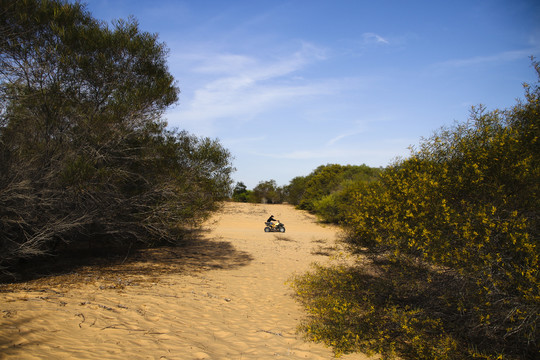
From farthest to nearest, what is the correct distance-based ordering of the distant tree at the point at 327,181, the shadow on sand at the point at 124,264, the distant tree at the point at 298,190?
the distant tree at the point at 298,190
the distant tree at the point at 327,181
the shadow on sand at the point at 124,264

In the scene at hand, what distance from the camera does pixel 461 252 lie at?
4180 mm

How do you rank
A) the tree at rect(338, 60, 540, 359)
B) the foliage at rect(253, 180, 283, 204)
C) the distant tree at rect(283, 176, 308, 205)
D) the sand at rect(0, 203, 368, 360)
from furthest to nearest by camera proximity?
the foliage at rect(253, 180, 283, 204), the distant tree at rect(283, 176, 308, 205), the sand at rect(0, 203, 368, 360), the tree at rect(338, 60, 540, 359)

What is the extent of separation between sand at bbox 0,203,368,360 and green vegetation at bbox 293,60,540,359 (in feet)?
3.40

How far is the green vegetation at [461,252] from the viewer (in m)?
3.91

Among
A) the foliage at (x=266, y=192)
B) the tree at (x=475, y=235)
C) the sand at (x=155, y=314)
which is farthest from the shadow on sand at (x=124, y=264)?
the foliage at (x=266, y=192)

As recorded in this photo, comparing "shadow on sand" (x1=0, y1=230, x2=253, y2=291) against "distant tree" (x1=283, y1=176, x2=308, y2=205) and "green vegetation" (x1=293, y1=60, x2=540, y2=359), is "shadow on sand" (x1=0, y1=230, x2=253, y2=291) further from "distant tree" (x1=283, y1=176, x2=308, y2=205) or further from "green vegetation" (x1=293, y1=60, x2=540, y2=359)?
"distant tree" (x1=283, y1=176, x2=308, y2=205)

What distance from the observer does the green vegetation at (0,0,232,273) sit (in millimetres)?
7281

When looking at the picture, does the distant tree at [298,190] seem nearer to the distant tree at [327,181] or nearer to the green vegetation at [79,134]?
the distant tree at [327,181]

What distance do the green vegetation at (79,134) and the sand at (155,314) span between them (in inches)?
53.8

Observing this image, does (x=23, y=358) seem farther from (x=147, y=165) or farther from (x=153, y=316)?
(x=147, y=165)

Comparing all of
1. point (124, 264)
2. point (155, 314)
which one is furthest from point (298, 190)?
point (155, 314)

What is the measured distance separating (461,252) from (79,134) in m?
9.13

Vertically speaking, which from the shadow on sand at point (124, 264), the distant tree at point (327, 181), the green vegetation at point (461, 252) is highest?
the distant tree at point (327, 181)

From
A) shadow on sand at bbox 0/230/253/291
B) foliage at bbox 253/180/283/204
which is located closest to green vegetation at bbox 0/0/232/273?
shadow on sand at bbox 0/230/253/291
